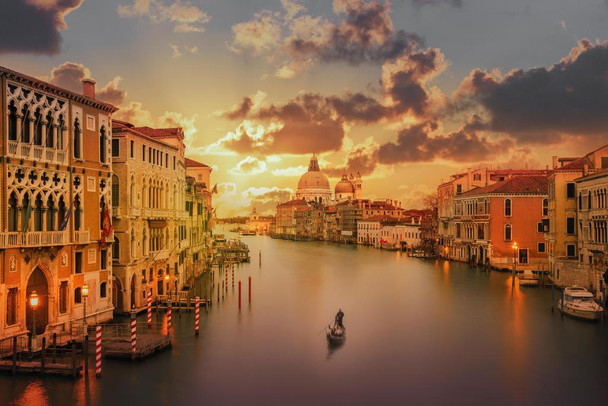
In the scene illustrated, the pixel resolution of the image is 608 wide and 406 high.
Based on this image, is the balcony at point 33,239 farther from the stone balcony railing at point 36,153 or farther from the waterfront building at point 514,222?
the waterfront building at point 514,222

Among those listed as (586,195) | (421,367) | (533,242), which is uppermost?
(586,195)

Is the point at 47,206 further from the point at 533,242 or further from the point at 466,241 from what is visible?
the point at 466,241

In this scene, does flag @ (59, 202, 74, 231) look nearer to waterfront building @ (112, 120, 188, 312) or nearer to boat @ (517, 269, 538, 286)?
waterfront building @ (112, 120, 188, 312)

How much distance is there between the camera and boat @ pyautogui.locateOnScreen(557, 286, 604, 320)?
72.5 ft

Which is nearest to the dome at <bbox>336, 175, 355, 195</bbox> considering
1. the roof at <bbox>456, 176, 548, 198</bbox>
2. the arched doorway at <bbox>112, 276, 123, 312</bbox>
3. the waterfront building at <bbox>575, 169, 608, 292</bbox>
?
the roof at <bbox>456, 176, 548, 198</bbox>

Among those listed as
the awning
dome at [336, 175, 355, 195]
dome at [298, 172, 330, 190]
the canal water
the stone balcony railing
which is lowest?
the canal water

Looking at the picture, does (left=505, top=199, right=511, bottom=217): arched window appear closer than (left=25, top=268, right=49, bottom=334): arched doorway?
No

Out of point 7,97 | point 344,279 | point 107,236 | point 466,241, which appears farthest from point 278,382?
point 466,241

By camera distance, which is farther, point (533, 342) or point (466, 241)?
point (466, 241)

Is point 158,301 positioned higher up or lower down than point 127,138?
lower down

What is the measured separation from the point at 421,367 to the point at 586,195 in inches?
610

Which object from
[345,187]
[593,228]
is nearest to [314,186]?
[345,187]

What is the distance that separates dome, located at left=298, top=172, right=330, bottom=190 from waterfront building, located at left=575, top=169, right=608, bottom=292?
147 m

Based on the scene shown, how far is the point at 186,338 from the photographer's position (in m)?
19.8
